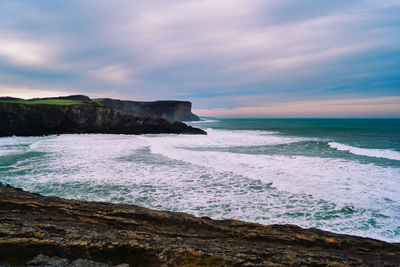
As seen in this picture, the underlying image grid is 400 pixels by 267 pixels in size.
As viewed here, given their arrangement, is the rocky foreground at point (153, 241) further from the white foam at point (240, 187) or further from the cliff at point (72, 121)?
the cliff at point (72, 121)

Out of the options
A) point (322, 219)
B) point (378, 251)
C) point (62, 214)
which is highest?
point (62, 214)

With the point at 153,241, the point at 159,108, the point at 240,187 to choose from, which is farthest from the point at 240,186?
the point at 159,108

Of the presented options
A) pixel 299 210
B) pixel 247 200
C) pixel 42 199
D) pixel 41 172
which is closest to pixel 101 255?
pixel 42 199

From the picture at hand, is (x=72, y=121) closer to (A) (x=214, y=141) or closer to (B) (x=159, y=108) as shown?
(A) (x=214, y=141)

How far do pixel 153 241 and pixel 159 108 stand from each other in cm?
9822

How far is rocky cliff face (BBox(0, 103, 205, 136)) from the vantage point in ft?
104

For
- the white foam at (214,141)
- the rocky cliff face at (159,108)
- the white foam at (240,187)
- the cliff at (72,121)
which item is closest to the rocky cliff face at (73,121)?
the cliff at (72,121)

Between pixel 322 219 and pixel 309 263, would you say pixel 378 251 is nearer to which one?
pixel 309 263

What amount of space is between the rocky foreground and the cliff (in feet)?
114

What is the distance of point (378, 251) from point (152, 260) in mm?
4616

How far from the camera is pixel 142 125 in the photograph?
4175 cm

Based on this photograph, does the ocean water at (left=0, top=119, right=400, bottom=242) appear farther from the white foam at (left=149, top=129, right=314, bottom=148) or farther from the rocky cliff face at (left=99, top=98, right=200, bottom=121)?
the rocky cliff face at (left=99, top=98, right=200, bottom=121)

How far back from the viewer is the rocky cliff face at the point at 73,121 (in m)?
31.6

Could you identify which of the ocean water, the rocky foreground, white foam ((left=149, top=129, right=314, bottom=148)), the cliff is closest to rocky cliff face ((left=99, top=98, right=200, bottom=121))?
the cliff
